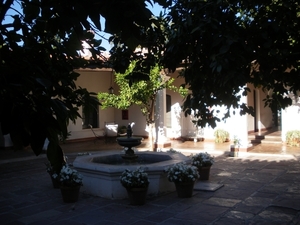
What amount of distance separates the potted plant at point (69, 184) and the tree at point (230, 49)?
3218 millimetres

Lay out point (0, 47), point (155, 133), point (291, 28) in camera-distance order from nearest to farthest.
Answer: point (0, 47) < point (291, 28) < point (155, 133)

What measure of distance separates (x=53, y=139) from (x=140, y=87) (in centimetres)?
1154

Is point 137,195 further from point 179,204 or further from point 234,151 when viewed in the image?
point 234,151

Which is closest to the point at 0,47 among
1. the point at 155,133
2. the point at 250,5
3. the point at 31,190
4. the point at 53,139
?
the point at 53,139

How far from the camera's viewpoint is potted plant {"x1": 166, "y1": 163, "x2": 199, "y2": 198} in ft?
22.2

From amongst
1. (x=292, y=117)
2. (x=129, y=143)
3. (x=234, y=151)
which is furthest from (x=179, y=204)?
(x=292, y=117)

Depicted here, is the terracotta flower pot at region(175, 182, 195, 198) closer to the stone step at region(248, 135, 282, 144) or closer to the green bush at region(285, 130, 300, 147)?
Answer: the green bush at region(285, 130, 300, 147)

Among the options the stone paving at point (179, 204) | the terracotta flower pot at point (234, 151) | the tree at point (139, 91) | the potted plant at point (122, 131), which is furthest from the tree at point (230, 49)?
the potted plant at point (122, 131)

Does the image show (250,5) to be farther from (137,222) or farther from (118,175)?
(118,175)

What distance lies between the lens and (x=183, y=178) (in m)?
6.78

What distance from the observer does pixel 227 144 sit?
51.9ft

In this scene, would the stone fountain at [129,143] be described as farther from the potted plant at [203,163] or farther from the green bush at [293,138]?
the green bush at [293,138]

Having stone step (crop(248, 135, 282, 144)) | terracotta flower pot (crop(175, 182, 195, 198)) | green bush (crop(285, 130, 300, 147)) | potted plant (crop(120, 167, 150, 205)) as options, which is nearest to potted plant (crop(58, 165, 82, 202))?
potted plant (crop(120, 167, 150, 205))

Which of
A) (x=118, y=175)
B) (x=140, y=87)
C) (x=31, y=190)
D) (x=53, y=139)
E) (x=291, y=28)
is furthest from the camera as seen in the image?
(x=140, y=87)
